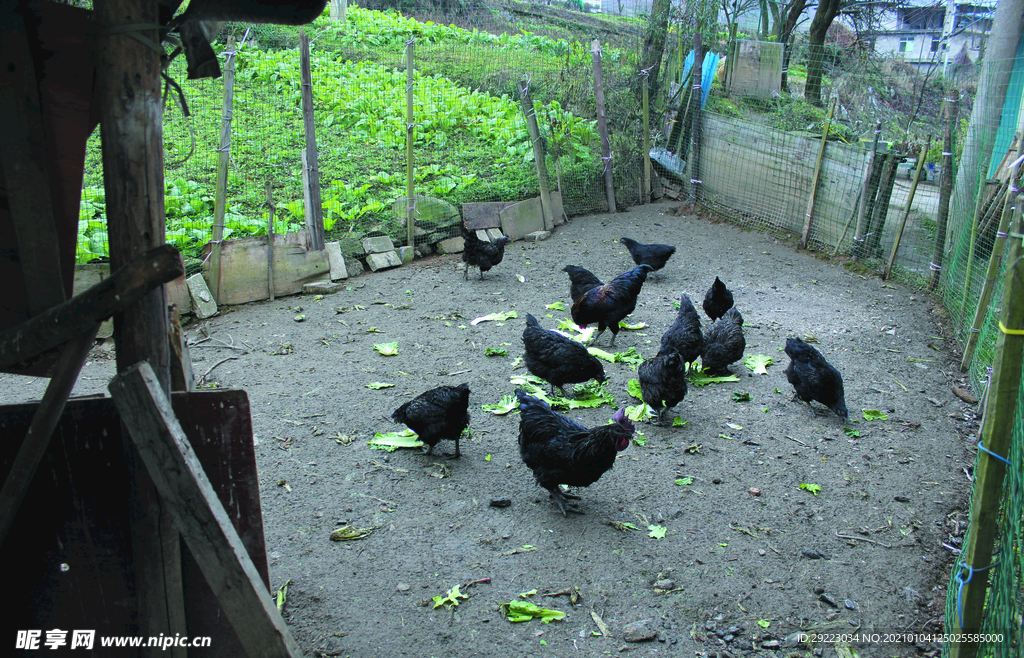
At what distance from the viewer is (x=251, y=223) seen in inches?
394

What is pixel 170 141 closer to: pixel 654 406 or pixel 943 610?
pixel 654 406

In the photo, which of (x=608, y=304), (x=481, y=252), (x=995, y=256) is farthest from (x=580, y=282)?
(x=995, y=256)

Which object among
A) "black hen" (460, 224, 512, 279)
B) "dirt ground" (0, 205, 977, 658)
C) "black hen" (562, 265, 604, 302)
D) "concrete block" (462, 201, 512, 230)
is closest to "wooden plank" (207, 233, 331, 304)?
"dirt ground" (0, 205, 977, 658)

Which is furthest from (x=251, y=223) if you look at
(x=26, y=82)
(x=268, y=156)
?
(x=26, y=82)

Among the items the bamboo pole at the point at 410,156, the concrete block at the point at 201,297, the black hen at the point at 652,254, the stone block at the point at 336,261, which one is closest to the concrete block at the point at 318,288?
the stone block at the point at 336,261

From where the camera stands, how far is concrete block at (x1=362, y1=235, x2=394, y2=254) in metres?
11.0

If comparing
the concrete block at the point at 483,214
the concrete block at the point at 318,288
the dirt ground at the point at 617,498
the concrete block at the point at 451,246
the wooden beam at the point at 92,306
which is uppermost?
the wooden beam at the point at 92,306

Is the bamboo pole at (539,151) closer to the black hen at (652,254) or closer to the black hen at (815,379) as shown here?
the black hen at (652,254)

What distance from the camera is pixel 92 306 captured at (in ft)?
7.85

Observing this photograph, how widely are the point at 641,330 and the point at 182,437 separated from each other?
7.10 metres

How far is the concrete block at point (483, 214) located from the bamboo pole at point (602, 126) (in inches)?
104

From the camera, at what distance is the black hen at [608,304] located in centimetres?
805

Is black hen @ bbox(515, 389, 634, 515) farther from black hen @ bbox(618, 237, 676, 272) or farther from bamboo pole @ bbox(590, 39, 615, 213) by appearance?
bamboo pole @ bbox(590, 39, 615, 213)

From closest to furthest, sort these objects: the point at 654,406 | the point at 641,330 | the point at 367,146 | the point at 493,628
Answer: the point at 493,628, the point at 654,406, the point at 641,330, the point at 367,146
